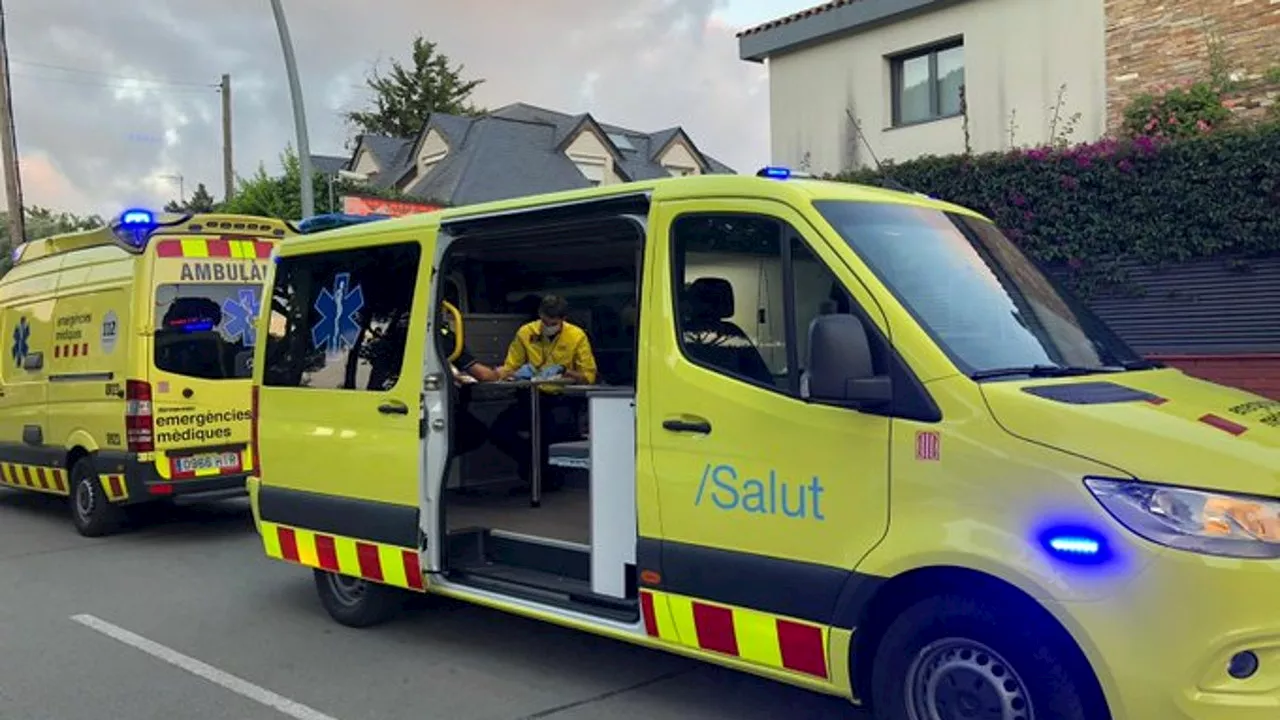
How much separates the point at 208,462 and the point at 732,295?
6.19 meters

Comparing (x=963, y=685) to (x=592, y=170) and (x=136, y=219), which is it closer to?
(x=136, y=219)

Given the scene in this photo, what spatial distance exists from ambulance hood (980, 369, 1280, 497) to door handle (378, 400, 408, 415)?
3109mm

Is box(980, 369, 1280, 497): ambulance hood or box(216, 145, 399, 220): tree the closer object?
box(980, 369, 1280, 497): ambulance hood

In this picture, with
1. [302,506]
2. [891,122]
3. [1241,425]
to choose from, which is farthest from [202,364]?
[891,122]

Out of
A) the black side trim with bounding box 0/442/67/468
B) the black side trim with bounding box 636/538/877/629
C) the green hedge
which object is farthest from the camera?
the green hedge

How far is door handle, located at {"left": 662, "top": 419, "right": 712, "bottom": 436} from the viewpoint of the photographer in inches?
166

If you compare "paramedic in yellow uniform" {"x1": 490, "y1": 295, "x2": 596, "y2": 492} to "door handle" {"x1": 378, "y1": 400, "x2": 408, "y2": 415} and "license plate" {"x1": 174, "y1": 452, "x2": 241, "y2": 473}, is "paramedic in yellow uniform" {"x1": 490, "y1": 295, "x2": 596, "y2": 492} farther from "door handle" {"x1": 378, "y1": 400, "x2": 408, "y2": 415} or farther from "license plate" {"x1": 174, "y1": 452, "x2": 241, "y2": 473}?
"license plate" {"x1": 174, "y1": 452, "x2": 241, "y2": 473}

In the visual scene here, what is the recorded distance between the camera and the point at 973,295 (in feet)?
13.3

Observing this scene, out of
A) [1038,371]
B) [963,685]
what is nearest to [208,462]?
[963,685]

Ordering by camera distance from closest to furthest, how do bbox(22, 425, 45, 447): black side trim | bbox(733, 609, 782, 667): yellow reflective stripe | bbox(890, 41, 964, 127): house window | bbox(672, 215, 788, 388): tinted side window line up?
bbox(733, 609, 782, 667): yellow reflective stripe → bbox(672, 215, 788, 388): tinted side window → bbox(22, 425, 45, 447): black side trim → bbox(890, 41, 964, 127): house window

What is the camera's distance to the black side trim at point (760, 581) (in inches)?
148

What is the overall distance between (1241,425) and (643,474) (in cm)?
220

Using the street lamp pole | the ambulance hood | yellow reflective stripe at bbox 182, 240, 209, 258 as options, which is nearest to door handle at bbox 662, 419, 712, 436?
the ambulance hood

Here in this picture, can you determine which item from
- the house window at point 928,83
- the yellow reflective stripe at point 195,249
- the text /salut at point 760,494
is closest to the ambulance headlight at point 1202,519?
the text /salut at point 760,494
